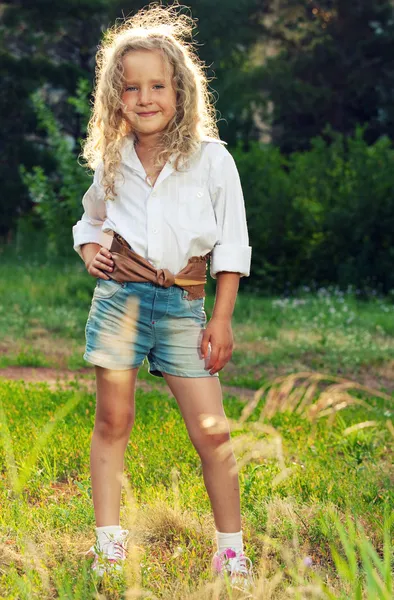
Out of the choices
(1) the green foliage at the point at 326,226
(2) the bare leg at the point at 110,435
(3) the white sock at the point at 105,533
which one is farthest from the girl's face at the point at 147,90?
(1) the green foliage at the point at 326,226

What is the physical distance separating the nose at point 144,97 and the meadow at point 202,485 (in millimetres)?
999

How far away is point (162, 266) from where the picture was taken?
2961 mm

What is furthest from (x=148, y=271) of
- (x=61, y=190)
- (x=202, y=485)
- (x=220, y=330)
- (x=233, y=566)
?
(x=61, y=190)

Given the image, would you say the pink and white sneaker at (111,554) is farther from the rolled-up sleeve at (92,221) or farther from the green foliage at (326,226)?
the green foliage at (326,226)

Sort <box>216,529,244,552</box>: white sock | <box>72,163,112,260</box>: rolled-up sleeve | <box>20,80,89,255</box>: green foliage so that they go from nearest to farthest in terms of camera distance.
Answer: <box>216,529,244,552</box>: white sock < <box>72,163,112,260</box>: rolled-up sleeve < <box>20,80,89,255</box>: green foliage

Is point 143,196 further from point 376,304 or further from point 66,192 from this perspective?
point 66,192

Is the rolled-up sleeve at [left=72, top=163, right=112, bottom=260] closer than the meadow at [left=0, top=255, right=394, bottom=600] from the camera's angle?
No

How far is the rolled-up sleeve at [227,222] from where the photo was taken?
9.78ft

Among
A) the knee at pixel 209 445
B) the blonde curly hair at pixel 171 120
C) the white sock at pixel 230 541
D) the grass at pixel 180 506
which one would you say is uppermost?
the blonde curly hair at pixel 171 120

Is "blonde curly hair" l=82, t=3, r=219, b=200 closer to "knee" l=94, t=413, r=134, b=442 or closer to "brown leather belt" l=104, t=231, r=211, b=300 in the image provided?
"brown leather belt" l=104, t=231, r=211, b=300

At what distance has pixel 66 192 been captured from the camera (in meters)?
13.7

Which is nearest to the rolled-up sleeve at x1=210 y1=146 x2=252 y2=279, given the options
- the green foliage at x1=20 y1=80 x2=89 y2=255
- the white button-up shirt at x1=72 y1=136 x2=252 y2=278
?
the white button-up shirt at x1=72 y1=136 x2=252 y2=278

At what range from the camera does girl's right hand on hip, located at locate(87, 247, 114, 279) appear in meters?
2.99

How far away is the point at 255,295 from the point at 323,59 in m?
14.2
